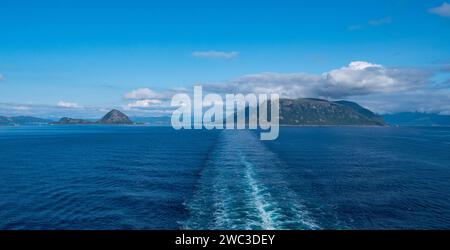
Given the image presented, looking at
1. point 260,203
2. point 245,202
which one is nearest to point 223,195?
point 245,202

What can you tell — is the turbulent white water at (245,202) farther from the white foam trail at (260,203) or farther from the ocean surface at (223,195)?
the ocean surface at (223,195)

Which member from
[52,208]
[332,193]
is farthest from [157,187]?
[332,193]

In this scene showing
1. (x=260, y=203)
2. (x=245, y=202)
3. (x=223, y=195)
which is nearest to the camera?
(x=260, y=203)

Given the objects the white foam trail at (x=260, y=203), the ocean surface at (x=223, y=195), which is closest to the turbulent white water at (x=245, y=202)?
the white foam trail at (x=260, y=203)

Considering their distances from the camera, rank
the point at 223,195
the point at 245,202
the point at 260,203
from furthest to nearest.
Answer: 1. the point at 223,195
2. the point at 245,202
3. the point at 260,203

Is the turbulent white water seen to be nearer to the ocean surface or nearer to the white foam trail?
the white foam trail

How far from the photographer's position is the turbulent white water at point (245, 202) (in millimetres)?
41206

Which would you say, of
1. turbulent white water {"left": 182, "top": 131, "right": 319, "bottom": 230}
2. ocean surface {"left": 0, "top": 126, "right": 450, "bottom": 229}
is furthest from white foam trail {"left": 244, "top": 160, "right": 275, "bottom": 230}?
ocean surface {"left": 0, "top": 126, "right": 450, "bottom": 229}

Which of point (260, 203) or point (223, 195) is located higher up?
point (223, 195)

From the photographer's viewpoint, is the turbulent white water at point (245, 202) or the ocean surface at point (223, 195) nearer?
the turbulent white water at point (245, 202)

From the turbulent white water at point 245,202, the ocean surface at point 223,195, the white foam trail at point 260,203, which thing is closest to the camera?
the white foam trail at point 260,203

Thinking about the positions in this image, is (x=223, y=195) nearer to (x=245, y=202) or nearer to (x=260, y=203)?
(x=245, y=202)

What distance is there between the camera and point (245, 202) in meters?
50.8
